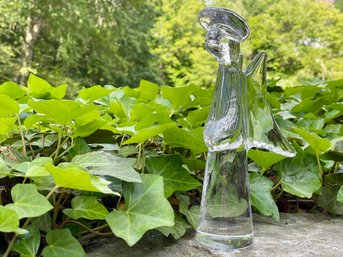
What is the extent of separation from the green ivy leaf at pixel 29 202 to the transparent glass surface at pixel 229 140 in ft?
0.64

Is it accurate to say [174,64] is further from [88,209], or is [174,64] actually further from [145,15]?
[88,209]

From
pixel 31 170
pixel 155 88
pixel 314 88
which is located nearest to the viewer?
pixel 31 170

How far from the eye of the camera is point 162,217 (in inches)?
16.2

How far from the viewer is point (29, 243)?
15.8 inches

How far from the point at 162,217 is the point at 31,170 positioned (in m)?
0.13

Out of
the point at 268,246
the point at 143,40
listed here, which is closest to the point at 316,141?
the point at 268,246

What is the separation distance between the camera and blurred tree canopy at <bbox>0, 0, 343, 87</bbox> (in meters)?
9.70

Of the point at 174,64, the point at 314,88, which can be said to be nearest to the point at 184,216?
the point at 314,88

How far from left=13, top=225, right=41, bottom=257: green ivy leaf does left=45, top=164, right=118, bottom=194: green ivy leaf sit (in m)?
0.06

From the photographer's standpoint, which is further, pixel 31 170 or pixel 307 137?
pixel 307 137

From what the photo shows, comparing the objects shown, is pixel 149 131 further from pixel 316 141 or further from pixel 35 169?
pixel 316 141

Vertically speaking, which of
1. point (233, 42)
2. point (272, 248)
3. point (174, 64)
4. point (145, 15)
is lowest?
point (272, 248)

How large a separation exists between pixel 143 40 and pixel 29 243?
1246cm

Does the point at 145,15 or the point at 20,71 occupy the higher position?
the point at 145,15
